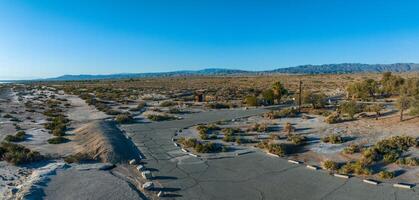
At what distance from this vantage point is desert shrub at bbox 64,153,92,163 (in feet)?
59.1

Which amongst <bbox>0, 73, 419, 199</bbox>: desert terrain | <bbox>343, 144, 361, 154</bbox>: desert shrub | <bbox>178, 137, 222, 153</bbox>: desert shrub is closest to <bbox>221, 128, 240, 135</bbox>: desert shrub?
<bbox>0, 73, 419, 199</bbox>: desert terrain

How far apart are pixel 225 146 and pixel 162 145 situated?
13.4ft

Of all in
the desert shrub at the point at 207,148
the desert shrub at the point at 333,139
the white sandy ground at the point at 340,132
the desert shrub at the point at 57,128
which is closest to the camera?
the white sandy ground at the point at 340,132

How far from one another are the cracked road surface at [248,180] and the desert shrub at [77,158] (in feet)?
10.4

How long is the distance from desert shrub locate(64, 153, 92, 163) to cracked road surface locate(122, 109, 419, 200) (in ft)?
10.4

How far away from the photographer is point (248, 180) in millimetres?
15078

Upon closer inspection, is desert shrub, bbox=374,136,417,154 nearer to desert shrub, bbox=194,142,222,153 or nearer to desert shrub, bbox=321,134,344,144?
desert shrub, bbox=321,134,344,144

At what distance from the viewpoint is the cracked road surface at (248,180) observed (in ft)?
43.2

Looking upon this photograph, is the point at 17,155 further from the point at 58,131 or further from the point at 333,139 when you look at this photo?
the point at 333,139

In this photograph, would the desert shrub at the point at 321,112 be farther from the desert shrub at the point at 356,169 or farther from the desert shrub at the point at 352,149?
the desert shrub at the point at 356,169

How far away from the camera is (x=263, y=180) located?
49.4 feet

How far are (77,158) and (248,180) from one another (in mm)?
9421

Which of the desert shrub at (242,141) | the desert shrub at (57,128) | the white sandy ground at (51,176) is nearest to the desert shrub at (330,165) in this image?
the desert shrub at (242,141)

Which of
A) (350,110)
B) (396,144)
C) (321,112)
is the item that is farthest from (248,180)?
(321,112)
